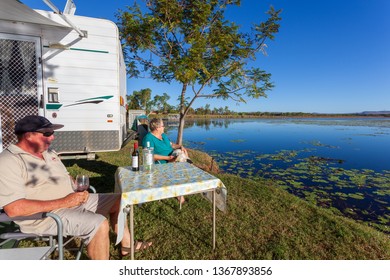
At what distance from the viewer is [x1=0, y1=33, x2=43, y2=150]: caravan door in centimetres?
389

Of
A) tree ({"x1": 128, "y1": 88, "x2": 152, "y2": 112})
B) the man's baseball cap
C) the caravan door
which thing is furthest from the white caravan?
tree ({"x1": 128, "y1": 88, "x2": 152, "y2": 112})

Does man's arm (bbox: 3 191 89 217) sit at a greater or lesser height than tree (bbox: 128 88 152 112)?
lesser

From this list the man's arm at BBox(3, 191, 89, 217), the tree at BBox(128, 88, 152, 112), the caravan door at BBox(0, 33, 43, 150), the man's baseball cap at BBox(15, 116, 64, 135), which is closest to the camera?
the man's arm at BBox(3, 191, 89, 217)

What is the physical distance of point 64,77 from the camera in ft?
13.9

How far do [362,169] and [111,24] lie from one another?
11849 mm

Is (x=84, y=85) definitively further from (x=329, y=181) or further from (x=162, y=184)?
(x=329, y=181)

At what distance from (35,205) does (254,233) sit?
9.30 feet

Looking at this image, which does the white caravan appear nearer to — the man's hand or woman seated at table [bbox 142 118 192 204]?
woman seated at table [bbox 142 118 192 204]

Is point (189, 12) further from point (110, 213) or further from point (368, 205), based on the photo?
point (368, 205)

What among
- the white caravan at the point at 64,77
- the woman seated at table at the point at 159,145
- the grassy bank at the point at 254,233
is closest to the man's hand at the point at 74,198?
the grassy bank at the point at 254,233

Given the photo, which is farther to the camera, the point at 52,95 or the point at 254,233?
the point at 52,95

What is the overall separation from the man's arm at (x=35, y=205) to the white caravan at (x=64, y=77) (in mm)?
2851

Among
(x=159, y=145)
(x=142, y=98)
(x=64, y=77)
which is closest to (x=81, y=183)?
(x=159, y=145)

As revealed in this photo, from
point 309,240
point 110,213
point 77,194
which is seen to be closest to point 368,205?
point 309,240
